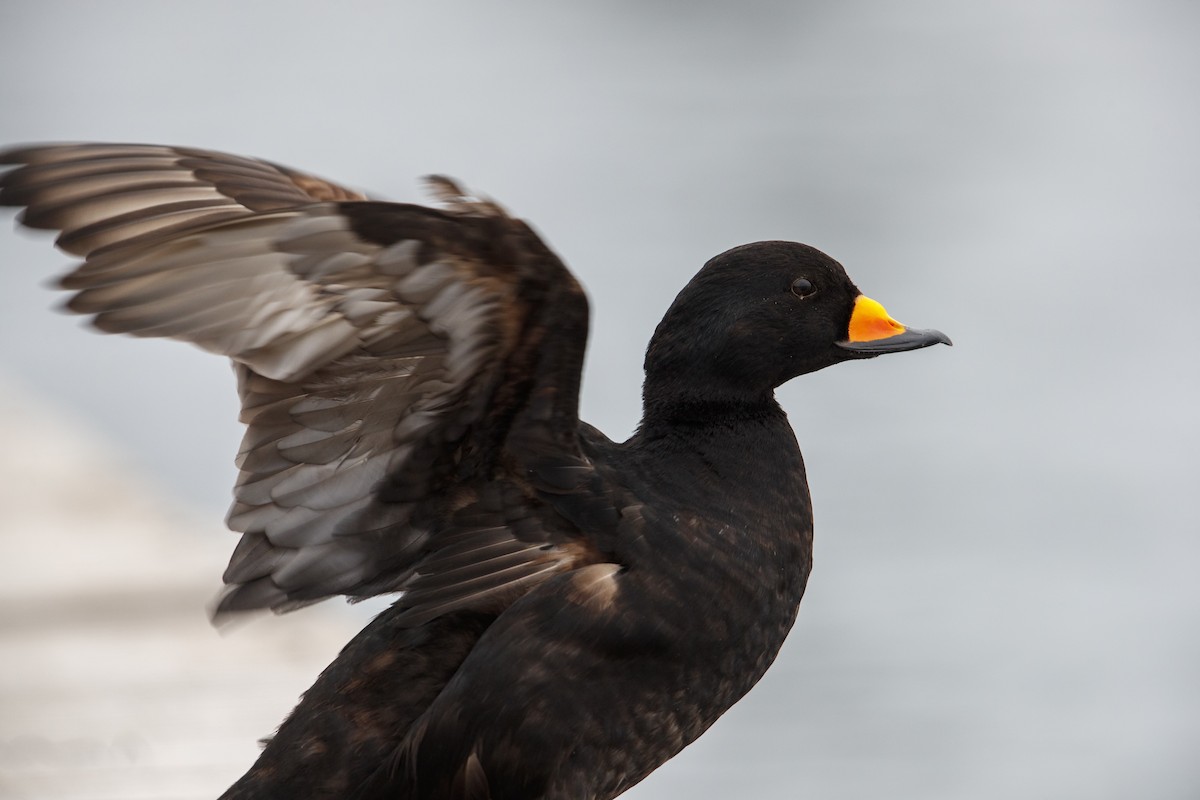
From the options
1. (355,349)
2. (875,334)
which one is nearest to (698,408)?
(875,334)

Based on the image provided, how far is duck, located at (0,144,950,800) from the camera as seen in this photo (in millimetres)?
3367

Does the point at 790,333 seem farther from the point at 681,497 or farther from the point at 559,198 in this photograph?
the point at 559,198

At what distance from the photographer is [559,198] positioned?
50.1 ft

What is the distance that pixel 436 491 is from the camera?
376cm

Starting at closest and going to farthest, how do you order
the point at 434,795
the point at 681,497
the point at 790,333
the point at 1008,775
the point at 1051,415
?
the point at 434,795 → the point at 681,497 → the point at 790,333 → the point at 1008,775 → the point at 1051,415

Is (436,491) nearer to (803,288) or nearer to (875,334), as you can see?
(803,288)

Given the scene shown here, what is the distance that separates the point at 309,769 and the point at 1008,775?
5.43 m

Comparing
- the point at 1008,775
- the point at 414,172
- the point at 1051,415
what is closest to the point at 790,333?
the point at 1008,775

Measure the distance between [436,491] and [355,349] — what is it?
386mm

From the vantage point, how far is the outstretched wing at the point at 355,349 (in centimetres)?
335

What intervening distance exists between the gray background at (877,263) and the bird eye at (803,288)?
12.7 feet

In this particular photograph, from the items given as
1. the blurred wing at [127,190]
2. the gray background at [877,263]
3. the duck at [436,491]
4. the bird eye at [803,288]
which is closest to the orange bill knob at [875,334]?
the bird eye at [803,288]

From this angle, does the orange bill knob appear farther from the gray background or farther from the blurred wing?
the gray background

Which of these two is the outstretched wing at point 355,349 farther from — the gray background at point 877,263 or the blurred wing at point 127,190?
the gray background at point 877,263
